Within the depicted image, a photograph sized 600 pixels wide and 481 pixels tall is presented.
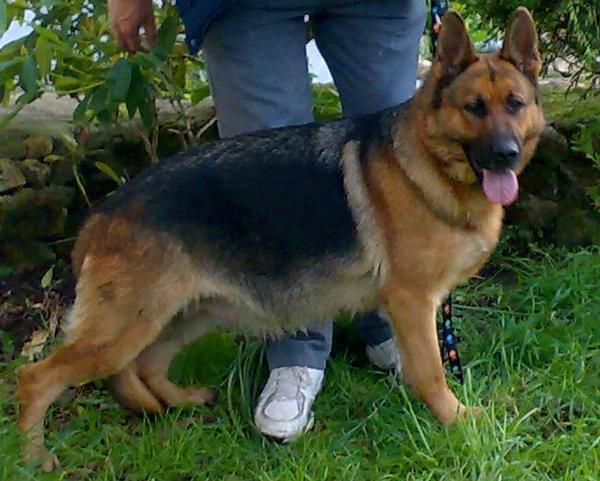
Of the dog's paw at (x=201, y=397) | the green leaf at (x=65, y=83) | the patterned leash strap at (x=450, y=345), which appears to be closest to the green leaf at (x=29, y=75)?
the green leaf at (x=65, y=83)

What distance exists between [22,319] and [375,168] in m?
1.75

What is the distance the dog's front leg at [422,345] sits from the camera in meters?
3.41

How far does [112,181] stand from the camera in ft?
A: 15.8

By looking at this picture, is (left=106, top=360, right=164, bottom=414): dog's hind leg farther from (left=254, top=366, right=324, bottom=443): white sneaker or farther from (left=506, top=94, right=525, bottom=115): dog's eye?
(left=506, top=94, right=525, bottom=115): dog's eye

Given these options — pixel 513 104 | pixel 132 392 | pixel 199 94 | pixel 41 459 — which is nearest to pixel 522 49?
pixel 513 104

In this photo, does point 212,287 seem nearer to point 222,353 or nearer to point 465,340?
point 222,353

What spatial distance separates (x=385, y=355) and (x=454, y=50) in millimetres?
1171

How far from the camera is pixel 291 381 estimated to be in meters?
3.69

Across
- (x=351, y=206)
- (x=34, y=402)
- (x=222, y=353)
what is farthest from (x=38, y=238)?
(x=351, y=206)

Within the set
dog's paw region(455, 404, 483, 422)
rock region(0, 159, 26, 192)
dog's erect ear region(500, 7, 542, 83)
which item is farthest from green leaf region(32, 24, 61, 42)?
dog's paw region(455, 404, 483, 422)

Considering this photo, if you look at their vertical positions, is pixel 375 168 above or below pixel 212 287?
above

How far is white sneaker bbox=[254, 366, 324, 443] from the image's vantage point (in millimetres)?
3514

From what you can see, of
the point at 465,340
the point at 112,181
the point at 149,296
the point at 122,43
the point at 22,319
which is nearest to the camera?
the point at 149,296

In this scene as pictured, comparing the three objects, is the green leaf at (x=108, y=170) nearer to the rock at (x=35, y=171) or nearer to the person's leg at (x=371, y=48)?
the rock at (x=35, y=171)
